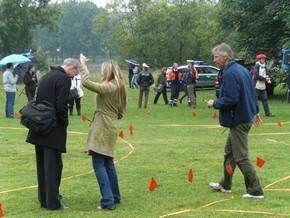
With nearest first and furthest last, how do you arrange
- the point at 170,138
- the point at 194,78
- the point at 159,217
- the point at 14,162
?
the point at 159,217, the point at 14,162, the point at 170,138, the point at 194,78

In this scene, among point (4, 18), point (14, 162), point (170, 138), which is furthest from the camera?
point (4, 18)

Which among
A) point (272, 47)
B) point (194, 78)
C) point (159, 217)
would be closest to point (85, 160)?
point (159, 217)

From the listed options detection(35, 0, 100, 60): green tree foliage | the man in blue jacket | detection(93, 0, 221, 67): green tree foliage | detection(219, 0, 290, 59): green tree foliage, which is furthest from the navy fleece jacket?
detection(35, 0, 100, 60): green tree foliage

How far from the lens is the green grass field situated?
6.88 m

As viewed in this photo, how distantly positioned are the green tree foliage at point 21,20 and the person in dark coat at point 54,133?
52.8m

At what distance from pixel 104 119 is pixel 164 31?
4577 cm

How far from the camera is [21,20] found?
59.6 meters

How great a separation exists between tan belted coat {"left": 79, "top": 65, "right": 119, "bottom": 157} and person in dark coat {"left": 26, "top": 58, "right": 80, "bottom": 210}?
0.24 m

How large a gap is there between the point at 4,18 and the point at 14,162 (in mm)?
51537

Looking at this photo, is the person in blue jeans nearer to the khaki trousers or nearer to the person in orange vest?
the person in orange vest

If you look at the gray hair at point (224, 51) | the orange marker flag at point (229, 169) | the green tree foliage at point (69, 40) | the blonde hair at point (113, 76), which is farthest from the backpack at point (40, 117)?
the green tree foliage at point (69, 40)

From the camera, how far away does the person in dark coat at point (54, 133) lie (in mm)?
6777

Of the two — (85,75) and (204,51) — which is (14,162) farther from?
(204,51)

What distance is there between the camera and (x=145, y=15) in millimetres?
51906
